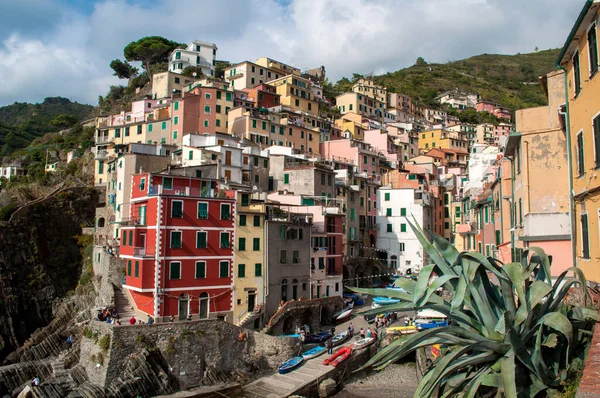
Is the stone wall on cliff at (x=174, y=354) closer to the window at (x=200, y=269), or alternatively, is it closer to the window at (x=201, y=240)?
the window at (x=200, y=269)

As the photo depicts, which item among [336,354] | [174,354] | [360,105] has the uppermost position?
[360,105]

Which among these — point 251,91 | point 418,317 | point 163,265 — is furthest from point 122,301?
point 251,91

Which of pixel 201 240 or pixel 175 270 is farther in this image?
pixel 201 240

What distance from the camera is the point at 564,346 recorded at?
12.2 meters

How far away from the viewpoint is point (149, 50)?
4343 inches

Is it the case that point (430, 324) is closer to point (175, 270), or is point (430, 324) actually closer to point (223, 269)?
point (223, 269)

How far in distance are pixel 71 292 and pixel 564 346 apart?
53.6 meters

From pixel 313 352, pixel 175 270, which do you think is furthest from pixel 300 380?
pixel 175 270

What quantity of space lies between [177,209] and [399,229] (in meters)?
36.7

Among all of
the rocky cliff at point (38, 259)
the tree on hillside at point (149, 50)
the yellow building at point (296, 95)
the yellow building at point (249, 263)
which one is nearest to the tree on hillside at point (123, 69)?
the tree on hillside at point (149, 50)

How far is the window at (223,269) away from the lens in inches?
1550

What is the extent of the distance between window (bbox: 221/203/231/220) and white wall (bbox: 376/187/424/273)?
3163 cm

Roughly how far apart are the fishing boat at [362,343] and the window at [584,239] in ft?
80.8

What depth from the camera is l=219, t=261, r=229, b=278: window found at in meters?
39.4
